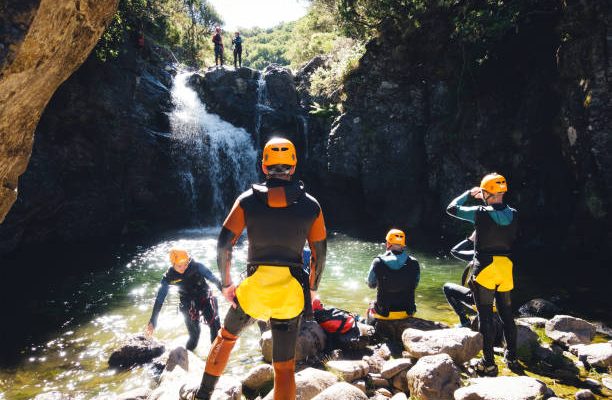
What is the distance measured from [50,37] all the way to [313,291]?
3599mm

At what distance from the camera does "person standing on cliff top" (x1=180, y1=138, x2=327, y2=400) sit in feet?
11.5

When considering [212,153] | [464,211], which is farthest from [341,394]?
[212,153]

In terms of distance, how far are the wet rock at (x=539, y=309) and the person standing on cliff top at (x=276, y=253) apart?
22.1 feet

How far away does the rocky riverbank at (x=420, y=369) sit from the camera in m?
4.04

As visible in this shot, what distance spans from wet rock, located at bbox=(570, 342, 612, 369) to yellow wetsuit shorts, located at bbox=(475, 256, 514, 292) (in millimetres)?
1482

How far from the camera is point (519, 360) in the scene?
5.47 m

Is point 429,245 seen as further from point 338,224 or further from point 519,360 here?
point 519,360

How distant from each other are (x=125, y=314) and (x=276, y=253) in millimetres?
7115

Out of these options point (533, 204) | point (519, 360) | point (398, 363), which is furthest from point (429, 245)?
point (398, 363)

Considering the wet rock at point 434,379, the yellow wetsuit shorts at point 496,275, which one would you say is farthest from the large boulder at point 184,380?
the yellow wetsuit shorts at point 496,275

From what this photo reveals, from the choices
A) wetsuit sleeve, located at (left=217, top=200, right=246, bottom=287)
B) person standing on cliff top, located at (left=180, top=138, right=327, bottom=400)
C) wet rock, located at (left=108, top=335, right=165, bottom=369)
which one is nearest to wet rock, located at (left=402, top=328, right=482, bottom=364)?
person standing on cliff top, located at (left=180, top=138, right=327, bottom=400)

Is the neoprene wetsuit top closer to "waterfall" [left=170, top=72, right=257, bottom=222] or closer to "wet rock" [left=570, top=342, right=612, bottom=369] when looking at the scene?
"wet rock" [left=570, top=342, right=612, bottom=369]

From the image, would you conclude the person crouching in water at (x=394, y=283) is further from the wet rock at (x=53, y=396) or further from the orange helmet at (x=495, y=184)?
the wet rock at (x=53, y=396)

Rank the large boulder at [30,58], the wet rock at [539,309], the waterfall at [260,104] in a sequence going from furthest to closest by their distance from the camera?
the waterfall at [260,104], the wet rock at [539,309], the large boulder at [30,58]
